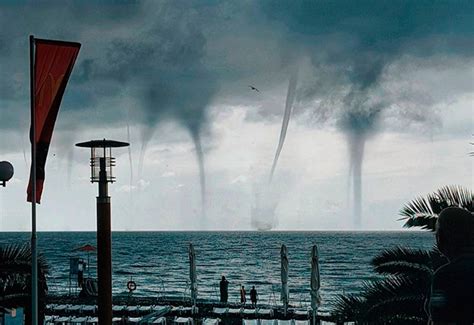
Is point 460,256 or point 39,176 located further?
point 39,176

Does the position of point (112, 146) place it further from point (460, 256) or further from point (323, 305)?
point (323, 305)

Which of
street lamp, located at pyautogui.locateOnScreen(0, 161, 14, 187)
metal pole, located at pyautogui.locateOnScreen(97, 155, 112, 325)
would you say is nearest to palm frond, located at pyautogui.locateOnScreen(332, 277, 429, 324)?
street lamp, located at pyautogui.locateOnScreen(0, 161, 14, 187)

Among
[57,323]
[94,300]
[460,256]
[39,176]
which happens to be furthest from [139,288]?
[460,256]

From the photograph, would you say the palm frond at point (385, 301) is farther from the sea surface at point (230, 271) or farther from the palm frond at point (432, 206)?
the sea surface at point (230, 271)

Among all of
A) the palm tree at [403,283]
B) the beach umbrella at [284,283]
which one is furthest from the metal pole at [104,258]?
the beach umbrella at [284,283]

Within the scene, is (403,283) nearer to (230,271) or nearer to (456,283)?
(456,283)

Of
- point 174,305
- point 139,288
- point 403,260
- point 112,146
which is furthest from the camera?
point 139,288
